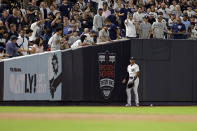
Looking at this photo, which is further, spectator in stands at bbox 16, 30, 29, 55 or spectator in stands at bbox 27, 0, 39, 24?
spectator in stands at bbox 27, 0, 39, 24

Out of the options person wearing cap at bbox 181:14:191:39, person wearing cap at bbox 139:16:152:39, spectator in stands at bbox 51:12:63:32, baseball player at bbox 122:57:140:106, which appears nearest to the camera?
baseball player at bbox 122:57:140:106

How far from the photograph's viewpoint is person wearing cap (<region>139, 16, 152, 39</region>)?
22812 millimetres

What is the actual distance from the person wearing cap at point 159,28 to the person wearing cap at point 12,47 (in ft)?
21.7

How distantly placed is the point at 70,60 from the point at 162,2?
8.69 meters

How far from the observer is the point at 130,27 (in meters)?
22.7

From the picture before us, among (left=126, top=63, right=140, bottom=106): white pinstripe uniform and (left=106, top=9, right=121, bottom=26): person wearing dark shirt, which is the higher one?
(left=106, top=9, right=121, bottom=26): person wearing dark shirt

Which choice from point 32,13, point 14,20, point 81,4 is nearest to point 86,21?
point 32,13

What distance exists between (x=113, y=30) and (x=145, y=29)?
161 centimetres

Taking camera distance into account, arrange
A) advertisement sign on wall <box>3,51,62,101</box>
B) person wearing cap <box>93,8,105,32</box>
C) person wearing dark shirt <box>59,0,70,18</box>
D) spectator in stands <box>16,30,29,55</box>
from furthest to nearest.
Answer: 1. person wearing dark shirt <box>59,0,70,18</box>
2. person wearing cap <box>93,8,105,32</box>
3. advertisement sign on wall <box>3,51,62,101</box>
4. spectator in stands <box>16,30,29,55</box>

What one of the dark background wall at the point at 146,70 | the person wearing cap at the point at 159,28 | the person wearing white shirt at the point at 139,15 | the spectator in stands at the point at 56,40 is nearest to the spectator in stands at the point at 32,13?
the spectator in stands at the point at 56,40

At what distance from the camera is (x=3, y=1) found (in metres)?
23.5

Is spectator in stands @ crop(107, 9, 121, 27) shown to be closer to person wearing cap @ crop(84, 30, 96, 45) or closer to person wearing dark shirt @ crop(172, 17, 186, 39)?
person wearing cap @ crop(84, 30, 96, 45)

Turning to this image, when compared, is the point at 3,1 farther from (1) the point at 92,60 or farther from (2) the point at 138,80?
(2) the point at 138,80

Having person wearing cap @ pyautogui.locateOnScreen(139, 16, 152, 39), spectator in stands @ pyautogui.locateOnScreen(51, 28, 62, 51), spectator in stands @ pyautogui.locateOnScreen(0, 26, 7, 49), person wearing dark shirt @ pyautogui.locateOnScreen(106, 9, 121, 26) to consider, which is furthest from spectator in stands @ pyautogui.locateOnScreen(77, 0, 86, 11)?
spectator in stands @ pyautogui.locateOnScreen(0, 26, 7, 49)
